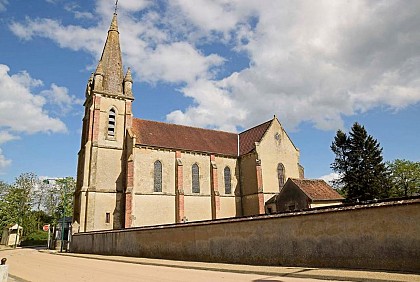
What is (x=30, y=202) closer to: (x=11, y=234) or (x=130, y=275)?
(x=11, y=234)

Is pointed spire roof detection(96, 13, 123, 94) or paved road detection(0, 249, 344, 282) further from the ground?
pointed spire roof detection(96, 13, 123, 94)

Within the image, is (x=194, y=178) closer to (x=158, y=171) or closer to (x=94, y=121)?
(x=158, y=171)

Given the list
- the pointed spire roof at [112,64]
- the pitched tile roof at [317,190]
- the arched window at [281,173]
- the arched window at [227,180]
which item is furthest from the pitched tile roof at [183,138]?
the pitched tile roof at [317,190]

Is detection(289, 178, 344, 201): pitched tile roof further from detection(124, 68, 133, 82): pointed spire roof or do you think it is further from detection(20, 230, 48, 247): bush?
detection(20, 230, 48, 247): bush

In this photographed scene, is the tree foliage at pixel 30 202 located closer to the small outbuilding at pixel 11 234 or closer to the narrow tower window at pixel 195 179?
the small outbuilding at pixel 11 234

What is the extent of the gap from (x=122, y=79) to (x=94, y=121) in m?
7.06

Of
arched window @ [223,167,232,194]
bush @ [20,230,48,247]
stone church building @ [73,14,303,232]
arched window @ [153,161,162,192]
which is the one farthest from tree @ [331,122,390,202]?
bush @ [20,230,48,247]

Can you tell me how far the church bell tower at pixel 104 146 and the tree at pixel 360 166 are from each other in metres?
26.8

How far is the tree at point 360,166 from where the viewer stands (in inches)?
1495

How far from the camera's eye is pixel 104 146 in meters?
33.7

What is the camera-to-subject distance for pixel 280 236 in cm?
1374

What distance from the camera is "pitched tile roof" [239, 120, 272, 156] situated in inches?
1542

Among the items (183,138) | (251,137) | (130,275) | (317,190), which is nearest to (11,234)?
(183,138)

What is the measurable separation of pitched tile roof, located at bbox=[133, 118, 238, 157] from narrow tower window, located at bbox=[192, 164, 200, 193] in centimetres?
217
